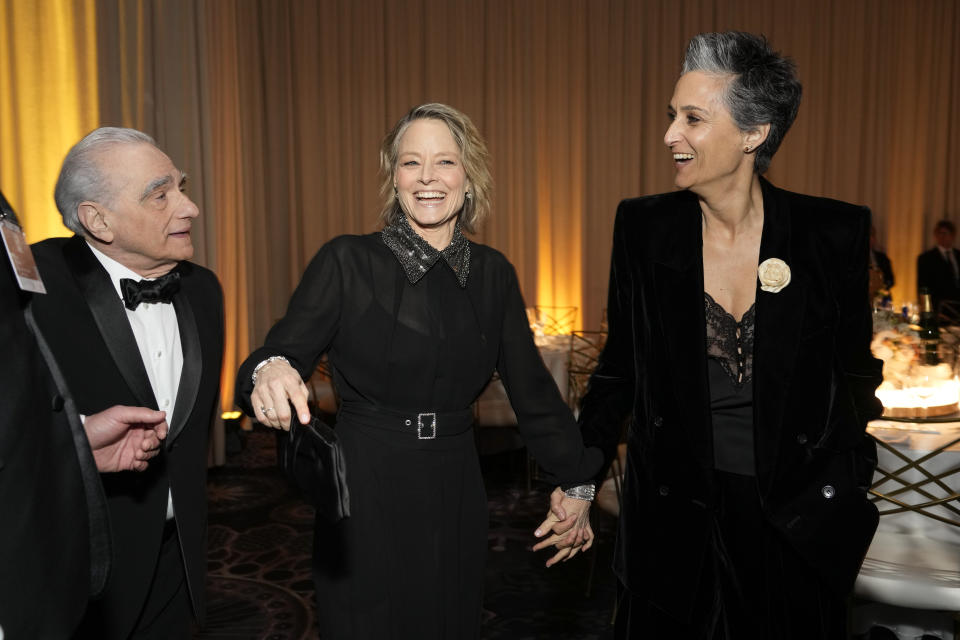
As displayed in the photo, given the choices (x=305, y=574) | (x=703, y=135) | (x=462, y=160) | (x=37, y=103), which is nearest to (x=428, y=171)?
(x=462, y=160)

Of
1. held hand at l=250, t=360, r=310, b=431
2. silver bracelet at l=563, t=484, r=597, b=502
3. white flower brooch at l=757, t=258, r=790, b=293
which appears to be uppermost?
white flower brooch at l=757, t=258, r=790, b=293

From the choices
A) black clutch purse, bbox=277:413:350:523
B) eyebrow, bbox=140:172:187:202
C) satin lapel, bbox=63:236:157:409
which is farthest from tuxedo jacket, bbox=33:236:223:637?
black clutch purse, bbox=277:413:350:523

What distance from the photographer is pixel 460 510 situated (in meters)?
2.07

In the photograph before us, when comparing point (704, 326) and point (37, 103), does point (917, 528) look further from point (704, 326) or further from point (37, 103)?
A: point (37, 103)

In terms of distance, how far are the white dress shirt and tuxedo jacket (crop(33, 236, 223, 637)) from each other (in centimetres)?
→ 4

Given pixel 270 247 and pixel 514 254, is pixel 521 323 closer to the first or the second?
pixel 270 247

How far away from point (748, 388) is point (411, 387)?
30.5 inches

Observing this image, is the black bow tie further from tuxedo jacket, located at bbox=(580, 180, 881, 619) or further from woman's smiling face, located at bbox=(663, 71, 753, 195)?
woman's smiling face, located at bbox=(663, 71, 753, 195)

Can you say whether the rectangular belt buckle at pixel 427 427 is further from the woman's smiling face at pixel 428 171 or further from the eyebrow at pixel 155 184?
the eyebrow at pixel 155 184

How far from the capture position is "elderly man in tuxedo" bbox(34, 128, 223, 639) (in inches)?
73.4

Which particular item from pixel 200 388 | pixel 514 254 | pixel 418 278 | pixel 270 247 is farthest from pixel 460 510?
pixel 514 254

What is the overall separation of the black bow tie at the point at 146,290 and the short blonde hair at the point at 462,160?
56 centimetres

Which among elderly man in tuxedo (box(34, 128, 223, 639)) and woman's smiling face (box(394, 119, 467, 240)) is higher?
woman's smiling face (box(394, 119, 467, 240))

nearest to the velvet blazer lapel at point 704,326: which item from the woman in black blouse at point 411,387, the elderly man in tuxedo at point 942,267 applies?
the woman in black blouse at point 411,387
